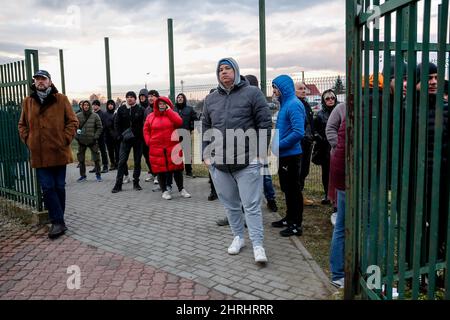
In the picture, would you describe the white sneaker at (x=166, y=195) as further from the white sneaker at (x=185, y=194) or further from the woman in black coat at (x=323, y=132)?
the woman in black coat at (x=323, y=132)

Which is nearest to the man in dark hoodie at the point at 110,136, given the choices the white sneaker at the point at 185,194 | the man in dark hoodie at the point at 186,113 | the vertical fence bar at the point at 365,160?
the man in dark hoodie at the point at 186,113

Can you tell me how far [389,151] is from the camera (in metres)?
2.73

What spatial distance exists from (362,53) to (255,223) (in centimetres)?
210

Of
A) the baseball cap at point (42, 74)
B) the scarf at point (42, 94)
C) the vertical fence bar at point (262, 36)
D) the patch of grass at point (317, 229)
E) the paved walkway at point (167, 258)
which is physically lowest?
the patch of grass at point (317, 229)

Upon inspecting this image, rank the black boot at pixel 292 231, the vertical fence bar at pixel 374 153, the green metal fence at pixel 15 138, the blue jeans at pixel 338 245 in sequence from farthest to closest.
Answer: the green metal fence at pixel 15 138, the black boot at pixel 292 231, the blue jeans at pixel 338 245, the vertical fence bar at pixel 374 153

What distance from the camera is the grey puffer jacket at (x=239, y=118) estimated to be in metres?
4.04

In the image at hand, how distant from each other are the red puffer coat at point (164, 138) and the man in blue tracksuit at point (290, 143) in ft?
8.52

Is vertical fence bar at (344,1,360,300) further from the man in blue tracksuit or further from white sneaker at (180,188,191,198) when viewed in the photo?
white sneaker at (180,188,191,198)

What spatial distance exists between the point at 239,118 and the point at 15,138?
12.6 ft

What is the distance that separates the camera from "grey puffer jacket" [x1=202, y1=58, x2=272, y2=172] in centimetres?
404

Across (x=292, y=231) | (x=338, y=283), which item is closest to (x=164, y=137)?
(x=292, y=231)

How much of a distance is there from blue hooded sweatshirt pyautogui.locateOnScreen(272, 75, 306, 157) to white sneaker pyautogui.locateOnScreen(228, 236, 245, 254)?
3.50ft
